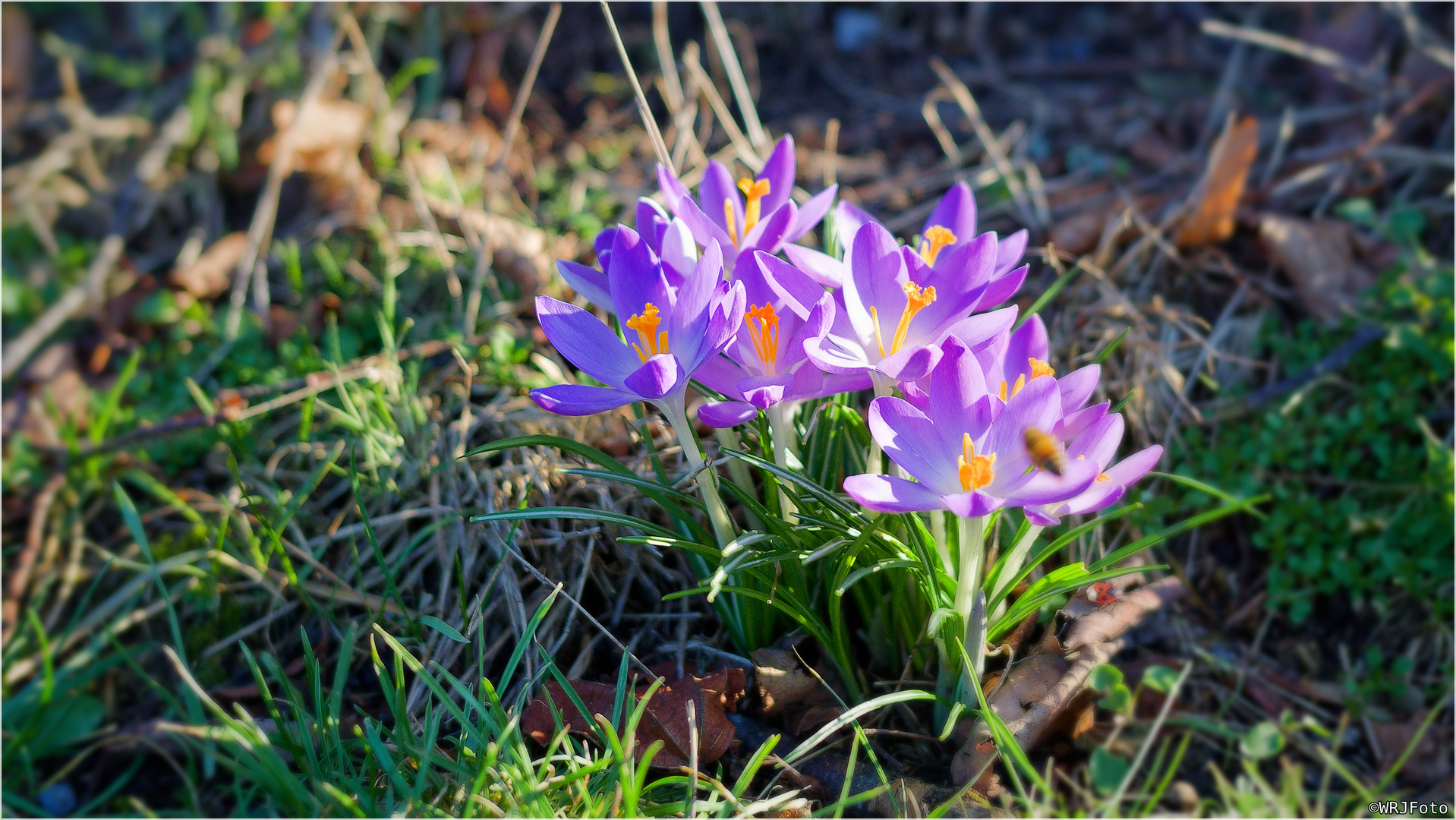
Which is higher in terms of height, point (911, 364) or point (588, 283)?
point (588, 283)

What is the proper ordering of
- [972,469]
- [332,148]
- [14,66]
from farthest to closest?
[14,66] < [332,148] < [972,469]

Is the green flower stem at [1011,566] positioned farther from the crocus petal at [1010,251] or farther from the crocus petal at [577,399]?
the crocus petal at [577,399]

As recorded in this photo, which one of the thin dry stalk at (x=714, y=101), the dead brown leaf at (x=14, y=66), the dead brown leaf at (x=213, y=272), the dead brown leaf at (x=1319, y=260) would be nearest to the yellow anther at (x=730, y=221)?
the thin dry stalk at (x=714, y=101)

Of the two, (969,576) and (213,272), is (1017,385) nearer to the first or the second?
(969,576)

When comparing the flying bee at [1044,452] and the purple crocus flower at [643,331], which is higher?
the purple crocus flower at [643,331]

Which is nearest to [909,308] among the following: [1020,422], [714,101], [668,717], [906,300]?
[906,300]

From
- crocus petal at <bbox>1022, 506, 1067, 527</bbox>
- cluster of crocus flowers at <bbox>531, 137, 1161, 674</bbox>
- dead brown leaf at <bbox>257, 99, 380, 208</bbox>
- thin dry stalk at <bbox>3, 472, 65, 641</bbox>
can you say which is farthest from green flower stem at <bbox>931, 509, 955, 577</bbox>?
dead brown leaf at <bbox>257, 99, 380, 208</bbox>
